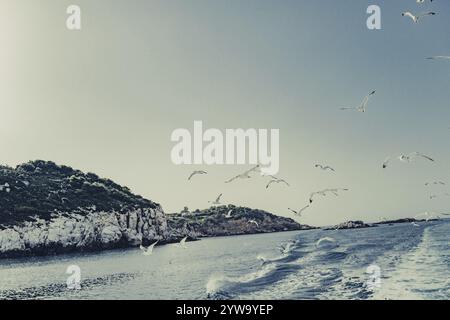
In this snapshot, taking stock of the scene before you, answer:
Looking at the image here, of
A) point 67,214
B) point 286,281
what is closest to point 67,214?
point 67,214

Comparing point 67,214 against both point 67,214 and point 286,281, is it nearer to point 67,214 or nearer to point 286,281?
point 67,214

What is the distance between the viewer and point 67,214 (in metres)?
57.6

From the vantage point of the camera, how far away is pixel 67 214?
5759 centimetres

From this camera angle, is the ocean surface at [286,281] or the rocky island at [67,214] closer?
the ocean surface at [286,281]

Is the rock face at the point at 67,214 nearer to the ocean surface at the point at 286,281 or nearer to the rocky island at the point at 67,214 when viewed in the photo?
the rocky island at the point at 67,214

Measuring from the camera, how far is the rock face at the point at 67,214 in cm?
5216

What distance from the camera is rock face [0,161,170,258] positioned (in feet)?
171

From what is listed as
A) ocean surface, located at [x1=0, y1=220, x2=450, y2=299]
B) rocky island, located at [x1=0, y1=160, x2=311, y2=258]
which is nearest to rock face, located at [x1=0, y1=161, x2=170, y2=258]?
rocky island, located at [x1=0, y1=160, x2=311, y2=258]

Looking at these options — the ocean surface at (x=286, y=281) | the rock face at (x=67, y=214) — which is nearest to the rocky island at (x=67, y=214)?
the rock face at (x=67, y=214)

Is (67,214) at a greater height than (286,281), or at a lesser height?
lesser

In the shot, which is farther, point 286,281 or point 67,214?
point 67,214

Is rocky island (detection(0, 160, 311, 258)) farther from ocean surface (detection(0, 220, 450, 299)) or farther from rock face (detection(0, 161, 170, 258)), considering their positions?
ocean surface (detection(0, 220, 450, 299))

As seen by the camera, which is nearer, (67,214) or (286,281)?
(286,281)
